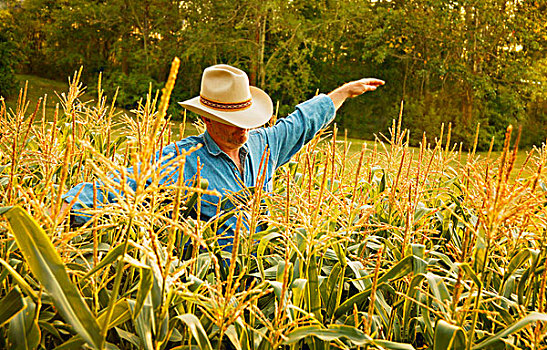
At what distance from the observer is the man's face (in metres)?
2.16

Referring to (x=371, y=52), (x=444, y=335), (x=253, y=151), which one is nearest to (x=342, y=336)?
(x=444, y=335)

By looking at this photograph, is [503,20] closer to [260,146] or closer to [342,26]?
[342,26]

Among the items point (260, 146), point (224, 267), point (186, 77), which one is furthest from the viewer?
point (186, 77)

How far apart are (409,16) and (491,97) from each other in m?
3.02

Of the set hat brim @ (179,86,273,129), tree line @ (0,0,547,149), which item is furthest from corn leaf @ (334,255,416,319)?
tree line @ (0,0,547,149)

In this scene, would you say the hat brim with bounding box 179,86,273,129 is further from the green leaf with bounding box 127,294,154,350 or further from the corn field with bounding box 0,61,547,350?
the green leaf with bounding box 127,294,154,350

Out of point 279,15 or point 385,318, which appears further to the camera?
point 279,15

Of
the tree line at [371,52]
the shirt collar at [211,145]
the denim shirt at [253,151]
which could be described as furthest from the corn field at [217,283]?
the tree line at [371,52]

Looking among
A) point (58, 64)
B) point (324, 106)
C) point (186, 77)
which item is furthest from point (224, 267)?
point (58, 64)

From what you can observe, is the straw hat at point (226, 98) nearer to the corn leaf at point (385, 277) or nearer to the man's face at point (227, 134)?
the man's face at point (227, 134)

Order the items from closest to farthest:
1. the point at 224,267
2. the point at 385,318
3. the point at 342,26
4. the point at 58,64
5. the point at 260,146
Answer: the point at 385,318 < the point at 224,267 < the point at 260,146 < the point at 342,26 < the point at 58,64

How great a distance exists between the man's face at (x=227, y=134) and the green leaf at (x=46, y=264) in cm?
132

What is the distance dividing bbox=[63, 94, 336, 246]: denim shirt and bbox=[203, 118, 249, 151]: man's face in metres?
0.03

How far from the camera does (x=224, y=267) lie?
153 cm
